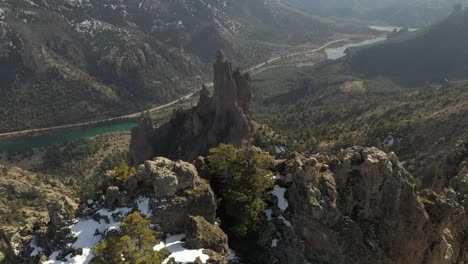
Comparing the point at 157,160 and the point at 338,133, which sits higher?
the point at 157,160

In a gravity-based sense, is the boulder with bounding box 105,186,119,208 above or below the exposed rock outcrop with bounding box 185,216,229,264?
above

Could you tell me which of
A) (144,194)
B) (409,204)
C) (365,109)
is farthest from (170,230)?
(365,109)

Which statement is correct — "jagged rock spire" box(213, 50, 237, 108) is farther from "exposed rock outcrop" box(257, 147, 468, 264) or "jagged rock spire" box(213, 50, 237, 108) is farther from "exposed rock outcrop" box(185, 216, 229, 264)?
"exposed rock outcrop" box(185, 216, 229, 264)

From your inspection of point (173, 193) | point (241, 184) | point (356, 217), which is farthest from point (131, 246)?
point (356, 217)

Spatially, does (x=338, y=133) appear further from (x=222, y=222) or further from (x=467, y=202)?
(x=222, y=222)

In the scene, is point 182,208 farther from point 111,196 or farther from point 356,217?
point 356,217

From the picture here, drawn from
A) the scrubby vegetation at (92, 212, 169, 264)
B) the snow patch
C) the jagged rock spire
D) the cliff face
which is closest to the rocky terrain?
the snow patch
